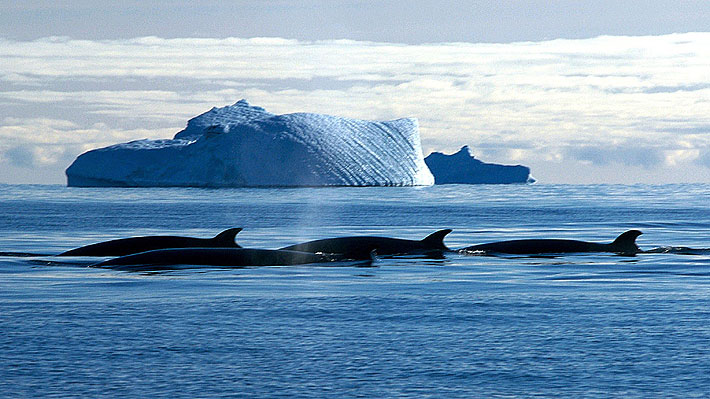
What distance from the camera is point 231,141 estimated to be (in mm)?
113625

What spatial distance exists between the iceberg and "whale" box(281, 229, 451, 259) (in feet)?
529

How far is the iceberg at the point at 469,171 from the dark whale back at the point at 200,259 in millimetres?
164103

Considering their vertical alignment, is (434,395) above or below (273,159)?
below

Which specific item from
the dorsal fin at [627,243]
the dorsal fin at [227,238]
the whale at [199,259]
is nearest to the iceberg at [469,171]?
the dorsal fin at [627,243]

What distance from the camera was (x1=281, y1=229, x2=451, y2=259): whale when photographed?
743 inches

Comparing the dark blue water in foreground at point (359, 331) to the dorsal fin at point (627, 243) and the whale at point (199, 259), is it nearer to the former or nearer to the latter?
the whale at point (199, 259)

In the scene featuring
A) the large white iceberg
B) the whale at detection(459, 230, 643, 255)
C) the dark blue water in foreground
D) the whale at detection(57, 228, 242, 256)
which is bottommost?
the dark blue water in foreground

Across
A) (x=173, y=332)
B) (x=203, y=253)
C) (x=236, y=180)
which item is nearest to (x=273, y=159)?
(x=236, y=180)

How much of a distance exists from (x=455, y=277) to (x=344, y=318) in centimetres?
498

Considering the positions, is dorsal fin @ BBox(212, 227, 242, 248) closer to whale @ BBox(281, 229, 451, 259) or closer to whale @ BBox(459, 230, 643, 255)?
whale @ BBox(281, 229, 451, 259)

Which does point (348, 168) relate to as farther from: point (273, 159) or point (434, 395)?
point (434, 395)

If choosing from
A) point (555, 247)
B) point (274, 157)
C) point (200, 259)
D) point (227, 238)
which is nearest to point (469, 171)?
point (274, 157)

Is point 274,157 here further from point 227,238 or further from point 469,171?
point 227,238

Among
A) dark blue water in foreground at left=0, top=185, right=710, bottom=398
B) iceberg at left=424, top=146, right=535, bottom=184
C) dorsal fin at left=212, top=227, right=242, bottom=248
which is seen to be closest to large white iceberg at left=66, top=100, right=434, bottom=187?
iceberg at left=424, top=146, right=535, bottom=184
